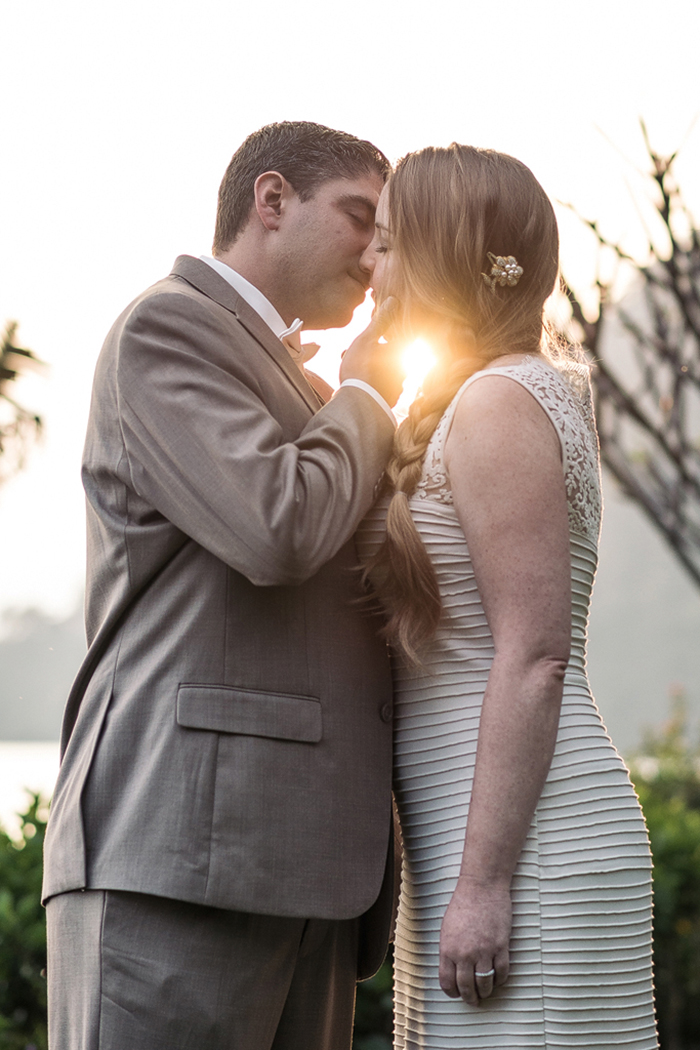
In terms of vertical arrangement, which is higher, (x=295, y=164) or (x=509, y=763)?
(x=295, y=164)

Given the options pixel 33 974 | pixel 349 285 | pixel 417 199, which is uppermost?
pixel 417 199

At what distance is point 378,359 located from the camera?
2205 millimetres

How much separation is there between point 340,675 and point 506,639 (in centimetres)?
33

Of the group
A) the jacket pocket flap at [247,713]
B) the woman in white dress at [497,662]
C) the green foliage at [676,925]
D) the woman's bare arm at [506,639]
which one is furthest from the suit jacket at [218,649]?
the green foliage at [676,925]

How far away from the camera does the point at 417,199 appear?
7.20 ft

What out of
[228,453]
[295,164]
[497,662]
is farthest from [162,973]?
[295,164]

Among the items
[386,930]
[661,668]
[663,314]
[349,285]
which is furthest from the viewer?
[661,668]

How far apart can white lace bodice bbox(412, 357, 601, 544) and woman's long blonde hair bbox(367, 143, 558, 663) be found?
0.15 ft

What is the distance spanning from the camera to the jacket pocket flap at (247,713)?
1.86 metres

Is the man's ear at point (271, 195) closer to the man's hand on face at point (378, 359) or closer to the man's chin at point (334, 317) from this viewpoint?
the man's chin at point (334, 317)

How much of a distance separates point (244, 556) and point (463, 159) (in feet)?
3.16

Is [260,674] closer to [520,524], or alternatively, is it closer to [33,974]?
[520,524]

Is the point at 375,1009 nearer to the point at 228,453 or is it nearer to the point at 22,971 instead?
the point at 22,971

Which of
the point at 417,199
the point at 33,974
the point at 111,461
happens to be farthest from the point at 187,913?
the point at 33,974
